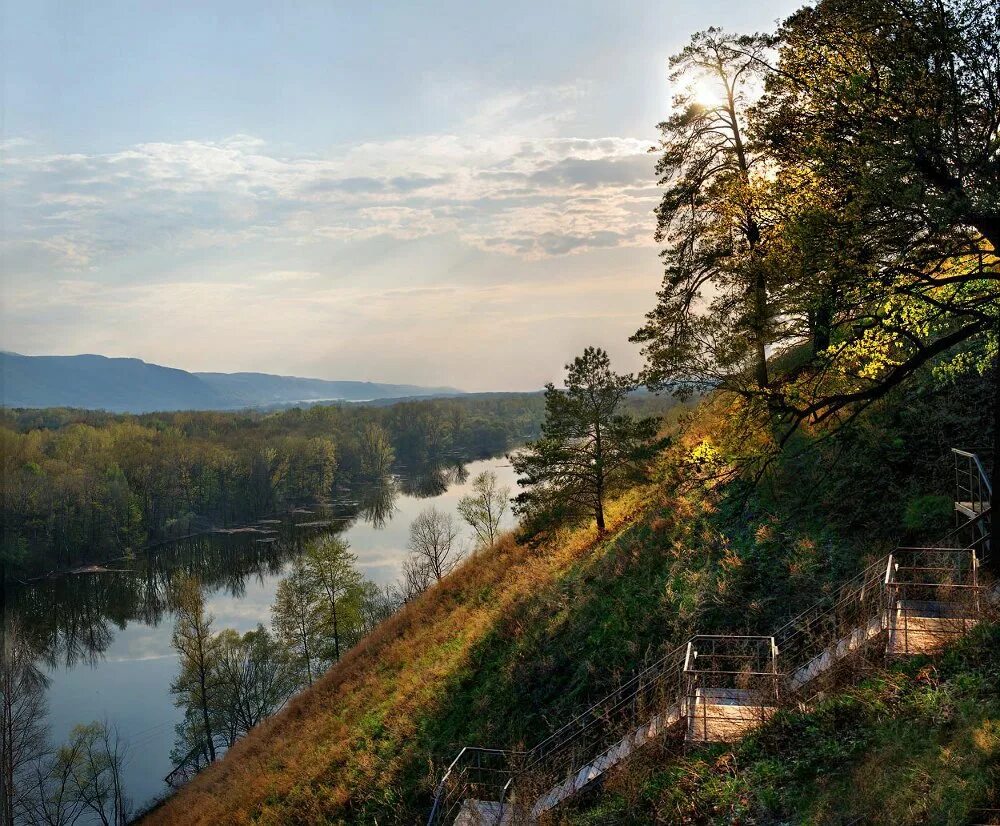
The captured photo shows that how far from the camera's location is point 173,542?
7625 cm

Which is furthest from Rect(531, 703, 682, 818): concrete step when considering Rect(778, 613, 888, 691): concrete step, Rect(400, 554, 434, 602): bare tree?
Rect(400, 554, 434, 602): bare tree

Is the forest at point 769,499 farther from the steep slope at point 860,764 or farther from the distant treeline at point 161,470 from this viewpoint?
the distant treeline at point 161,470

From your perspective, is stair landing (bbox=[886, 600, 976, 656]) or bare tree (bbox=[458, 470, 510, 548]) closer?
stair landing (bbox=[886, 600, 976, 656])

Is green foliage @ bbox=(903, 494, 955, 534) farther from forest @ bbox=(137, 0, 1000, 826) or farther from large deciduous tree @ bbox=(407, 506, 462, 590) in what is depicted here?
large deciduous tree @ bbox=(407, 506, 462, 590)

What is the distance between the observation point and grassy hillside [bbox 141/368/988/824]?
13547mm

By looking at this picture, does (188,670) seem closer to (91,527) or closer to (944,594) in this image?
(944,594)

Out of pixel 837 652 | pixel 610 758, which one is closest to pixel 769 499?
pixel 837 652

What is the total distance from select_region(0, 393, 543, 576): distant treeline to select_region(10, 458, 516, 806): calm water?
5.16m

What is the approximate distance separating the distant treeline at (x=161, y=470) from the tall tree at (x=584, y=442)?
27.4 meters

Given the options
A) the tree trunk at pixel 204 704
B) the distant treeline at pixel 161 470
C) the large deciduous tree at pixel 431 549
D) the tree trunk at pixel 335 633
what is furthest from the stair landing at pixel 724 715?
the large deciduous tree at pixel 431 549

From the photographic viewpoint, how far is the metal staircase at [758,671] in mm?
9430

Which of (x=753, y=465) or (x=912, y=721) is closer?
(x=912, y=721)

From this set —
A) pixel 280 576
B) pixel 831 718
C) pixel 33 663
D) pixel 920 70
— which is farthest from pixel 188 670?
pixel 920 70

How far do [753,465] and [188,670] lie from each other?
3264 centimetres
